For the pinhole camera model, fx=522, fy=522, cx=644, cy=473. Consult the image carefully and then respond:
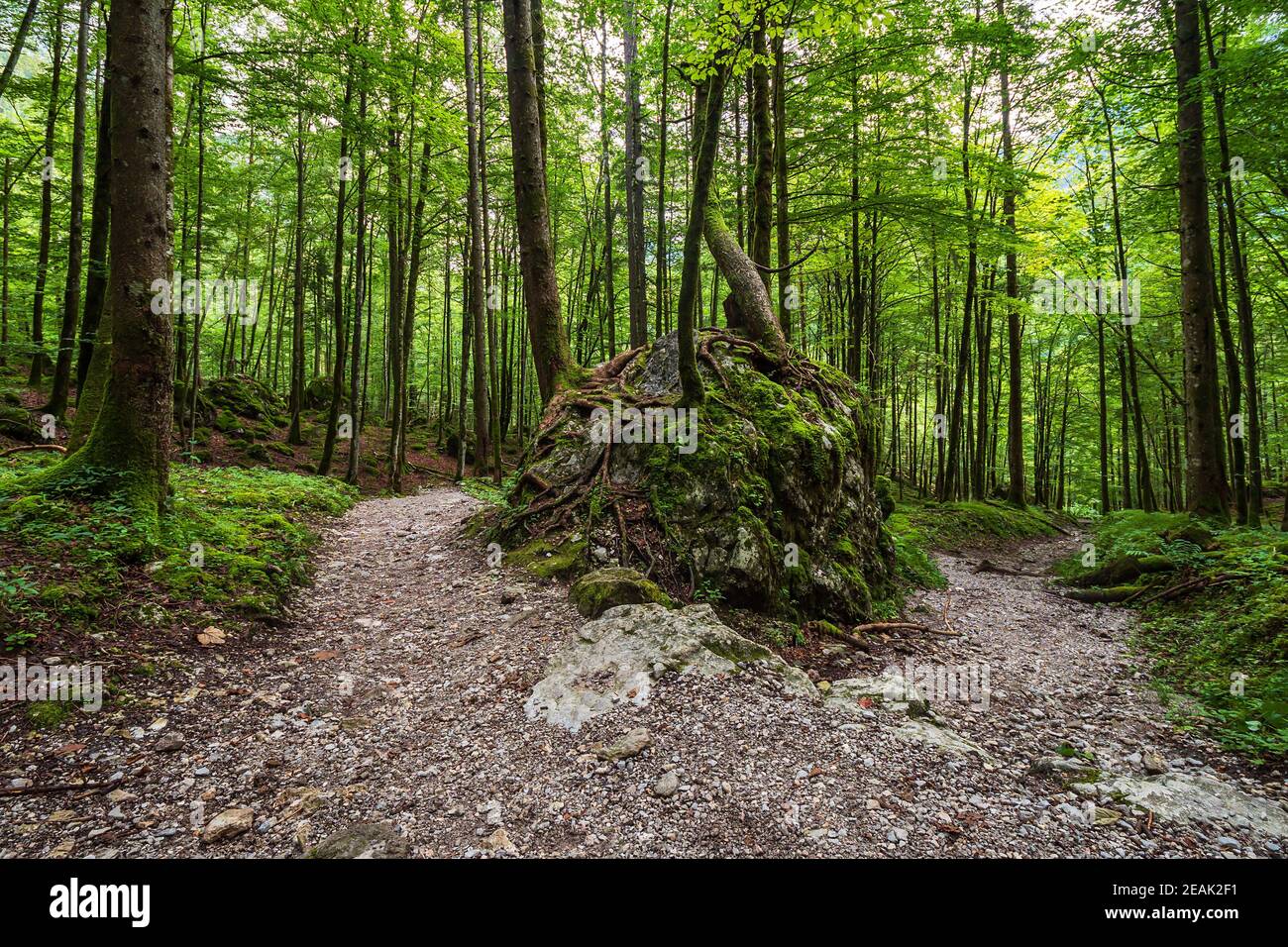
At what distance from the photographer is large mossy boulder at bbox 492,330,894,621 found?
5.58 meters

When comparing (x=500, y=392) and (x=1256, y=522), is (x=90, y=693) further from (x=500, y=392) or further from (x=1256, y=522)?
(x=500, y=392)

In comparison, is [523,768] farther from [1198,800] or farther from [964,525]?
[964,525]

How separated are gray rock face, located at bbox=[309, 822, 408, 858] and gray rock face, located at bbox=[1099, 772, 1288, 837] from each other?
3904 millimetres

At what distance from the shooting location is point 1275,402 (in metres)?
28.9

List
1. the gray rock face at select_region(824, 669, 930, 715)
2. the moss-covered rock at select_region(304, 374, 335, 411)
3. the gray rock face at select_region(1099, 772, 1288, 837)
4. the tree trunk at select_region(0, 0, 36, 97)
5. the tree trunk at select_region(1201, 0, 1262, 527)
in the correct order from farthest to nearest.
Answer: the moss-covered rock at select_region(304, 374, 335, 411) < the tree trunk at select_region(1201, 0, 1262, 527) < the tree trunk at select_region(0, 0, 36, 97) < the gray rock face at select_region(824, 669, 930, 715) < the gray rock face at select_region(1099, 772, 1288, 837)

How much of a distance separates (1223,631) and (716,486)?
5.42m

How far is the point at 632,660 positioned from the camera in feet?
12.5

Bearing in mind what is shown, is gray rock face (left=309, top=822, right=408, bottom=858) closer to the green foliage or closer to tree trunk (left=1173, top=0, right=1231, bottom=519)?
tree trunk (left=1173, top=0, right=1231, bottom=519)

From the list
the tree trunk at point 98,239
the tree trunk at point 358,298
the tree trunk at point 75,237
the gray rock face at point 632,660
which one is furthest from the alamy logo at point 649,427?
the tree trunk at point 75,237

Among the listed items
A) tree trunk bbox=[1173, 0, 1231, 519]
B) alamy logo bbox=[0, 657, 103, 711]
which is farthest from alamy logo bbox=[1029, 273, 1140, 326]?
alamy logo bbox=[0, 657, 103, 711]

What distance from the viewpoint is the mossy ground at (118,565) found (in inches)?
138

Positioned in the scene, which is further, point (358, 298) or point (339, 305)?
point (358, 298)

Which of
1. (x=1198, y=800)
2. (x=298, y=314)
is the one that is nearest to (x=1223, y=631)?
(x=1198, y=800)
